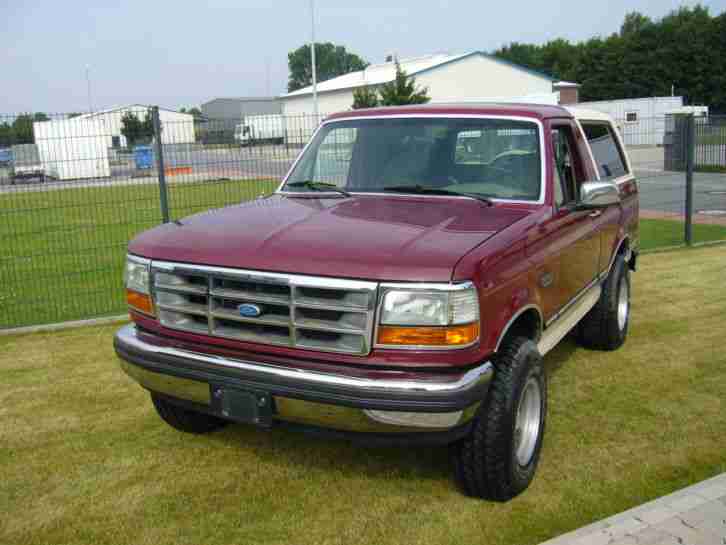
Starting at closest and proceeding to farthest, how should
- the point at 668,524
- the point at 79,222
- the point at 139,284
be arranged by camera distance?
the point at 668,524 < the point at 139,284 < the point at 79,222

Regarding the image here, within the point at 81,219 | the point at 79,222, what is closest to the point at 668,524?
the point at 81,219

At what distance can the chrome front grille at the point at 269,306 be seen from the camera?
3260mm

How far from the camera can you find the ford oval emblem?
11.3 ft

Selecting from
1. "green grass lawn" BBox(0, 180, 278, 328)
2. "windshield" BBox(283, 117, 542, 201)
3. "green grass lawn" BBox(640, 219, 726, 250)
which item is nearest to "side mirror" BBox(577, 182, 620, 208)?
"windshield" BBox(283, 117, 542, 201)

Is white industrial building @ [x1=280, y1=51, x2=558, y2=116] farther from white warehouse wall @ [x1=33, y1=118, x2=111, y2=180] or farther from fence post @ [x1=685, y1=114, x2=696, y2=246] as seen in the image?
white warehouse wall @ [x1=33, y1=118, x2=111, y2=180]

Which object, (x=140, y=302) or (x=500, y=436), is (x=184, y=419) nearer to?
(x=140, y=302)

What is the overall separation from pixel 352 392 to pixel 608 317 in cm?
354

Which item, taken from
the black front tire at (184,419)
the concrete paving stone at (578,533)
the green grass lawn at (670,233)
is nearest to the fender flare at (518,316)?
Answer: the concrete paving stone at (578,533)

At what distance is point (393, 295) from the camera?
3.20 m

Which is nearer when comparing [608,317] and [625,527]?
[625,527]

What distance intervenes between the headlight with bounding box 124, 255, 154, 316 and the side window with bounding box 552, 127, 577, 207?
241 cm

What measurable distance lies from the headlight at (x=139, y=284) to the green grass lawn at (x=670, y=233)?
9.36 m

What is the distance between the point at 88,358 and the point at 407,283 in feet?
13.6

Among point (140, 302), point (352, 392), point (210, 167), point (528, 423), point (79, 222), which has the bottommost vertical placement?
point (528, 423)
